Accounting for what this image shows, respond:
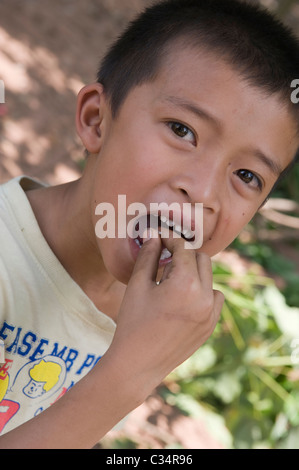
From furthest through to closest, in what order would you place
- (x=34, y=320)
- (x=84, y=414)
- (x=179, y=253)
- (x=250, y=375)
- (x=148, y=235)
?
(x=250, y=375), (x=34, y=320), (x=148, y=235), (x=179, y=253), (x=84, y=414)

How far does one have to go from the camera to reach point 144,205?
5.17 feet

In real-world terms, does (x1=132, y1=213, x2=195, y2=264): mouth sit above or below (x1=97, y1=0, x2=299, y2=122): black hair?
below

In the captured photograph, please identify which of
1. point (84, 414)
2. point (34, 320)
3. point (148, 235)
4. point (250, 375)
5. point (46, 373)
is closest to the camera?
point (84, 414)

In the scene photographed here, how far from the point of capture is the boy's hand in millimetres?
1273

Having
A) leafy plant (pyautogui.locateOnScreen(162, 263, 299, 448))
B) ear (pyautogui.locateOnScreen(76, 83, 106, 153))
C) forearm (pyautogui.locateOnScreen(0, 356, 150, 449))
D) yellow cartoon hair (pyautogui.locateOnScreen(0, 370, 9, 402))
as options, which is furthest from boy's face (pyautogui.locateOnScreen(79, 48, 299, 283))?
leafy plant (pyautogui.locateOnScreen(162, 263, 299, 448))

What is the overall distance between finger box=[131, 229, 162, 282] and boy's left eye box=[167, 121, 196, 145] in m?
0.28

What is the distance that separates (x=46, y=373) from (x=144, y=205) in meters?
0.72

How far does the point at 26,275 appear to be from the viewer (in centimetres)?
175

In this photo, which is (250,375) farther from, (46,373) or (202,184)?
(202,184)

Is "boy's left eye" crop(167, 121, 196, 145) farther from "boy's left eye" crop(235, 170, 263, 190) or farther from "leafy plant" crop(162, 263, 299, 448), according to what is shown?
"leafy plant" crop(162, 263, 299, 448)

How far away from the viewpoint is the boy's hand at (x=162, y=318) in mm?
1273

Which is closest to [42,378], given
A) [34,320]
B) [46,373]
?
[46,373]

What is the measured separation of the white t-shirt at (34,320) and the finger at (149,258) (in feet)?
1.43

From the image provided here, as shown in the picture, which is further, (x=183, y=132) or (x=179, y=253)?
(x=183, y=132)
